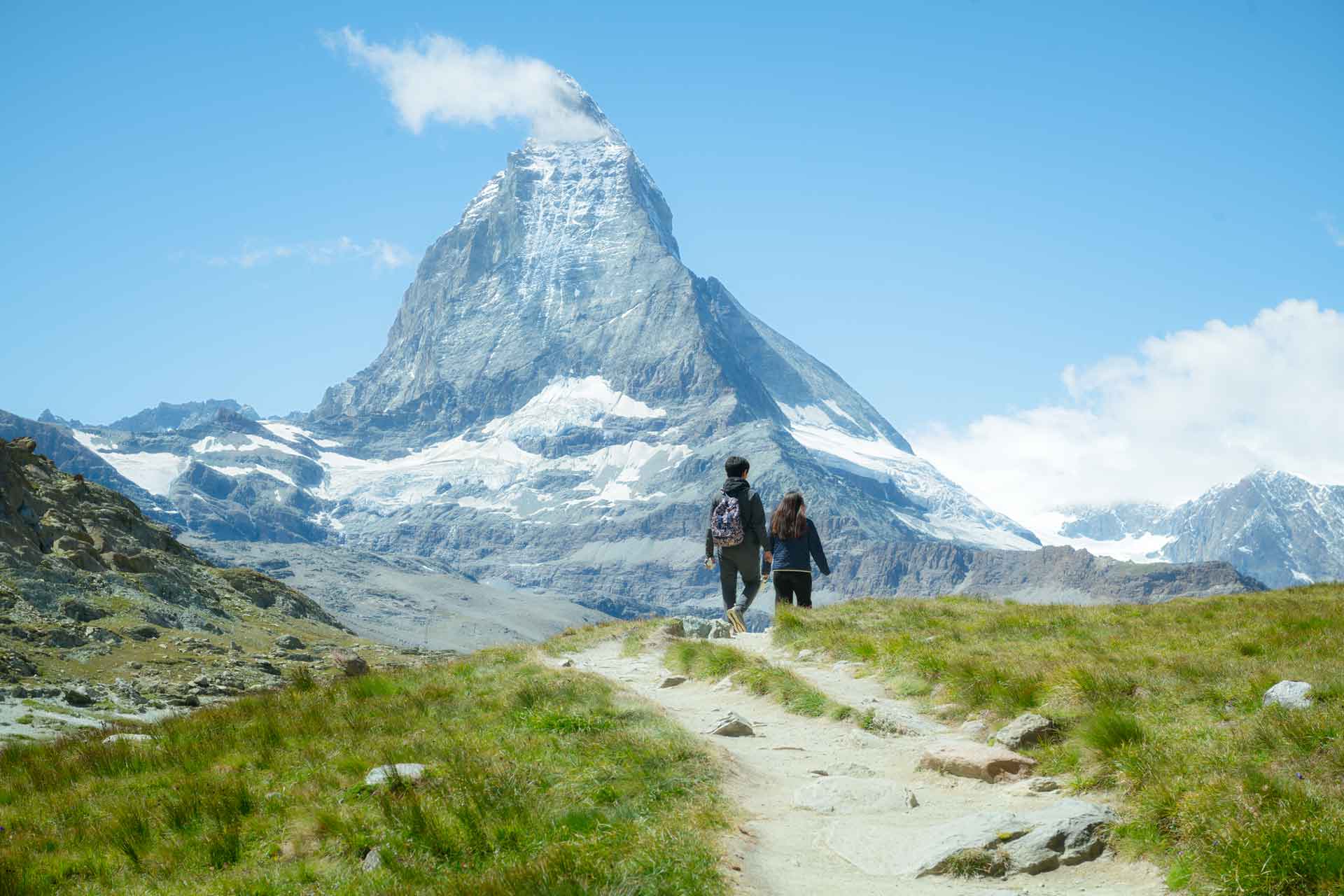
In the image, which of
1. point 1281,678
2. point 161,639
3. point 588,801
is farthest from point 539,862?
point 161,639

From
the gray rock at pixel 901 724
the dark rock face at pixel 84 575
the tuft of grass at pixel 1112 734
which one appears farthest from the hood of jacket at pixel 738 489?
the dark rock face at pixel 84 575

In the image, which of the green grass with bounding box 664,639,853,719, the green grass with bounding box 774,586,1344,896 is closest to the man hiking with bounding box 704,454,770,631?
the green grass with bounding box 774,586,1344,896

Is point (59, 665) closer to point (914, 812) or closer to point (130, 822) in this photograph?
point (130, 822)

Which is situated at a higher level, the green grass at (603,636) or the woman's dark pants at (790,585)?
the woman's dark pants at (790,585)

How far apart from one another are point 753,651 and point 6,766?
12827mm

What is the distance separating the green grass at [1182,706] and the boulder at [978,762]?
0.28m

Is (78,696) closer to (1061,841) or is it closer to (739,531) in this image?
(739,531)

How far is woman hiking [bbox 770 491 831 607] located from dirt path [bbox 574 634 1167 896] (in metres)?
7.76

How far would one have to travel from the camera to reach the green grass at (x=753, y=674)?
13.9 m

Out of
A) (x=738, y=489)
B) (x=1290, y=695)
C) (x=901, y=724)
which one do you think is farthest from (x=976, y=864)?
(x=738, y=489)

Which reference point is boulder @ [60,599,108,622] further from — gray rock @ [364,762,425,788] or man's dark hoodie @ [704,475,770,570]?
gray rock @ [364,762,425,788]

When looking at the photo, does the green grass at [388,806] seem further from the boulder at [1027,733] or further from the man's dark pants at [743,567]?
the man's dark pants at [743,567]

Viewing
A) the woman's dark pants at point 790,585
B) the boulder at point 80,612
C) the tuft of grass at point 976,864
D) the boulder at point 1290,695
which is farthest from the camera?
the boulder at point 80,612

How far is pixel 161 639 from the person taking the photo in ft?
140
